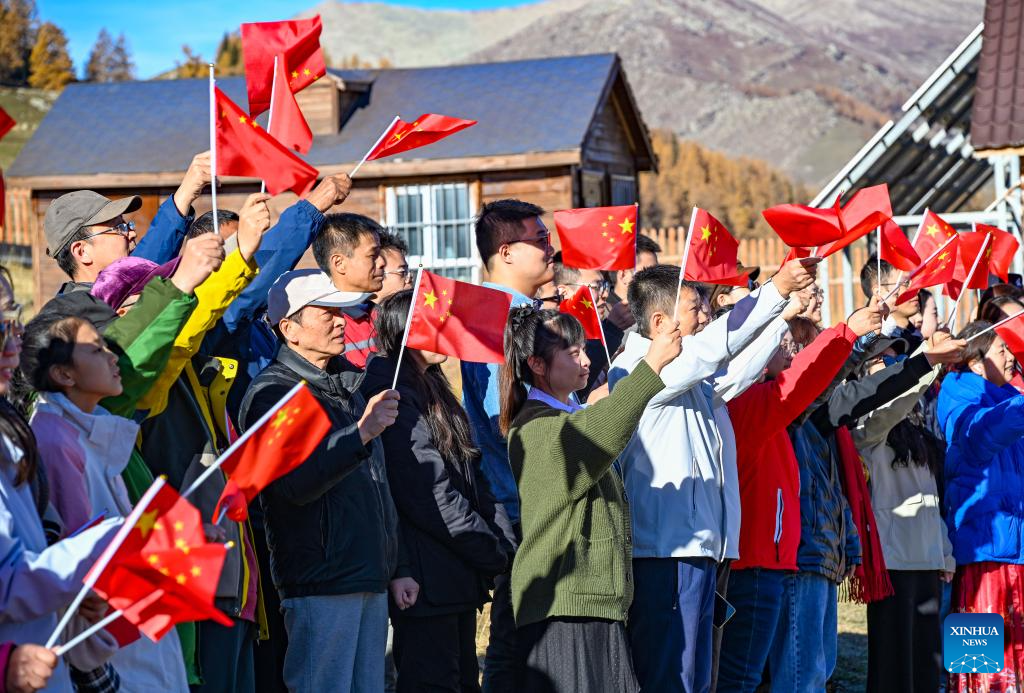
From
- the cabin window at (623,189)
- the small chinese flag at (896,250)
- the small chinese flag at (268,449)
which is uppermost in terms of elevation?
the cabin window at (623,189)

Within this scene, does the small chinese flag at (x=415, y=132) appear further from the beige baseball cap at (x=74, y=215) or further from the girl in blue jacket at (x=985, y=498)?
the girl in blue jacket at (x=985, y=498)

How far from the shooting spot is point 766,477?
6.07 meters

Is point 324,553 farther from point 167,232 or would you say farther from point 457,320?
point 167,232

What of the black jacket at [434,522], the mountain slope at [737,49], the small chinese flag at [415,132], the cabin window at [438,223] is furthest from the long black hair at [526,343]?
the mountain slope at [737,49]

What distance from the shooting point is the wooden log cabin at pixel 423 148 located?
20.0m

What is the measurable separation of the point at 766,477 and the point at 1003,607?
2056 mm

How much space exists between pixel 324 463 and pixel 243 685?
0.76 meters

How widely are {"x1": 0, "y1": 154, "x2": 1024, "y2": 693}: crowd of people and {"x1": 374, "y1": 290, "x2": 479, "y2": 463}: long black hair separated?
12mm

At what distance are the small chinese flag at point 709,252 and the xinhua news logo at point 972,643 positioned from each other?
2.62 m

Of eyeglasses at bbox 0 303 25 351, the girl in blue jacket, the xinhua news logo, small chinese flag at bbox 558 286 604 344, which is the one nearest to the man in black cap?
eyeglasses at bbox 0 303 25 351

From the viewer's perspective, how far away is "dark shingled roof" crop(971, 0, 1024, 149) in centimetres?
1199

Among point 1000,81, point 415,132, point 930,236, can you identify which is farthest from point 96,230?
point 1000,81

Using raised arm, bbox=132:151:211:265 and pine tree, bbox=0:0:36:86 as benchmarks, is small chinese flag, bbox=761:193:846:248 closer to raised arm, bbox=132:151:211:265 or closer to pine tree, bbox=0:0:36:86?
raised arm, bbox=132:151:211:265

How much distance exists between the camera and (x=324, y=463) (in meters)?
4.57
